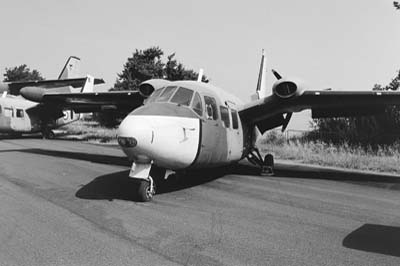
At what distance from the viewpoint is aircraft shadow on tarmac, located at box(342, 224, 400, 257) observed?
4613mm

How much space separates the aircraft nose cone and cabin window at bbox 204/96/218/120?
8.50 feet

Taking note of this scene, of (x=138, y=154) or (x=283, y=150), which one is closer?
(x=138, y=154)

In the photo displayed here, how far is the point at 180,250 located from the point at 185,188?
173 inches

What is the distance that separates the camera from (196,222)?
227 inches

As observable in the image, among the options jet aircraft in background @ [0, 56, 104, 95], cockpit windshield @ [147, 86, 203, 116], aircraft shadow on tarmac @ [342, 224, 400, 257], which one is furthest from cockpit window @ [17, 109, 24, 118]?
aircraft shadow on tarmac @ [342, 224, 400, 257]

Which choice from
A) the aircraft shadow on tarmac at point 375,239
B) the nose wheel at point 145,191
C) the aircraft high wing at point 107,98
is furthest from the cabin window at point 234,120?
the aircraft shadow on tarmac at point 375,239

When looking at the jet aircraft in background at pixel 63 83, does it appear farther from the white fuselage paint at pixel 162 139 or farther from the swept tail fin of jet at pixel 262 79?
the white fuselage paint at pixel 162 139

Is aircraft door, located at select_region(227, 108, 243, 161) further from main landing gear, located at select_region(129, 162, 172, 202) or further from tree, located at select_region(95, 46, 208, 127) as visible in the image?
tree, located at select_region(95, 46, 208, 127)

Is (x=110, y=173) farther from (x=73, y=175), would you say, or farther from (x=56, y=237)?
(x=56, y=237)

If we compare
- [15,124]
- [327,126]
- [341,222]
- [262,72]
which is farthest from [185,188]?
[15,124]

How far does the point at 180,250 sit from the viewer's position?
175 inches

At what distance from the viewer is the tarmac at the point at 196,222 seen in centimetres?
427

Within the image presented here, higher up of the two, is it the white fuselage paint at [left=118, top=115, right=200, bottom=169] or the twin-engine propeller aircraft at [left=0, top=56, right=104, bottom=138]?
the twin-engine propeller aircraft at [left=0, top=56, right=104, bottom=138]

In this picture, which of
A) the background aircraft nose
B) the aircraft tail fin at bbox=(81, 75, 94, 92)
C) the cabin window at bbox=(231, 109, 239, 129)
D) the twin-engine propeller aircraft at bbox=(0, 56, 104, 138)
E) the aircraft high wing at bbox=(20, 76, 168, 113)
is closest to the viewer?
the background aircraft nose
